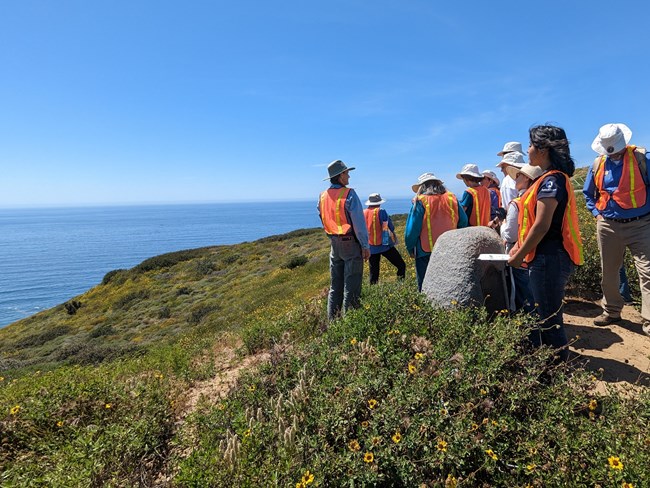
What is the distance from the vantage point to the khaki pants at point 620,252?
4.77 meters

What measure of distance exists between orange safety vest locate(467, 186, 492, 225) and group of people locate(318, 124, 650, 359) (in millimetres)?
17

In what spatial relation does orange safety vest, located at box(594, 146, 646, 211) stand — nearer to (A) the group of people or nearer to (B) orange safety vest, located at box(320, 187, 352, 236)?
(A) the group of people

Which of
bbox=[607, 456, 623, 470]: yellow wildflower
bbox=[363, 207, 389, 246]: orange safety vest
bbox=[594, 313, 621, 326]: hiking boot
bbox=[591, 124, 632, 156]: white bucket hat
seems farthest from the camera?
bbox=[363, 207, 389, 246]: orange safety vest

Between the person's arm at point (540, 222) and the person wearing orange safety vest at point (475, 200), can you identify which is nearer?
the person's arm at point (540, 222)

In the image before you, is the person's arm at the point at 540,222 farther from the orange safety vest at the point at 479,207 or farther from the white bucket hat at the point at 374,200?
the white bucket hat at the point at 374,200

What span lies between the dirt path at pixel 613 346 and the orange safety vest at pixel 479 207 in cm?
202

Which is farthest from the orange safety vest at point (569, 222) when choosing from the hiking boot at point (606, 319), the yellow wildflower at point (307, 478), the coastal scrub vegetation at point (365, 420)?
the yellow wildflower at point (307, 478)

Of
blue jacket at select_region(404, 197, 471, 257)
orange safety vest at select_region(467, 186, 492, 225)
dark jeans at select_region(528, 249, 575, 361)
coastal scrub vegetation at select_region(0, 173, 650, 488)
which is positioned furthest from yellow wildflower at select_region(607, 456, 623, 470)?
orange safety vest at select_region(467, 186, 492, 225)

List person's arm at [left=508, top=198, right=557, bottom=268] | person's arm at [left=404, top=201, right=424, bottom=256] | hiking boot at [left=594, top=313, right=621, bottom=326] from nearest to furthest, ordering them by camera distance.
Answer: person's arm at [left=508, top=198, right=557, bottom=268] < hiking boot at [left=594, top=313, right=621, bottom=326] < person's arm at [left=404, top=201, right=424, bottom=256]

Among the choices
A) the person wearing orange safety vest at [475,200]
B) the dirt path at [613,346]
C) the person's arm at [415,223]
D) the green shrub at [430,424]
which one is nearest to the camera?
the green shrub at [430,424]

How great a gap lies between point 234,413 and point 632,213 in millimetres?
5362

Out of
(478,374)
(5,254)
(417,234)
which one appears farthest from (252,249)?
(5,254)

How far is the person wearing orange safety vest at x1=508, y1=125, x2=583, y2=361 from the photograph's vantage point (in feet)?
11.5

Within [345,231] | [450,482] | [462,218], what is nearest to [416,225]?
[462,218]
